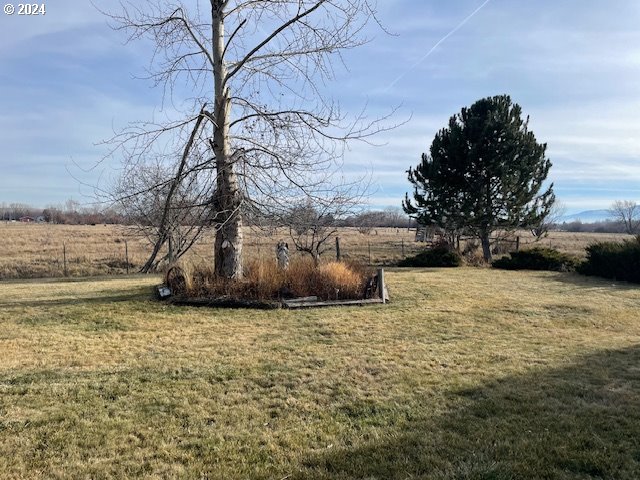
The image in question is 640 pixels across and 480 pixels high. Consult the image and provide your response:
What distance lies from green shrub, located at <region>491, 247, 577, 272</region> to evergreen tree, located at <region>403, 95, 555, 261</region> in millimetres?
2020

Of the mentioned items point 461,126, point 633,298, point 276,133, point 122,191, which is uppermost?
point 461,126

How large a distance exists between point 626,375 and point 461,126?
1835 centimetres

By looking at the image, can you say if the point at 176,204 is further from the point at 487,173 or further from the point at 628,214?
the point at 628,214

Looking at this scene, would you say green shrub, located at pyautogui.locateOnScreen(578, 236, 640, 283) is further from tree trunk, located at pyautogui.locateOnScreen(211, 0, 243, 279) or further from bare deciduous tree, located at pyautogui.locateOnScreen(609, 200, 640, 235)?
bare deciduous tree, located at pyautogui.locateOnScreen(609, 200, 640, 235)

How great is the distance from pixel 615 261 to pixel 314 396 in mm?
15336

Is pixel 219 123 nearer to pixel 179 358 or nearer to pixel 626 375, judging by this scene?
pixel 179 358

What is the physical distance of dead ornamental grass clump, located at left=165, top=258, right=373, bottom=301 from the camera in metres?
9.99

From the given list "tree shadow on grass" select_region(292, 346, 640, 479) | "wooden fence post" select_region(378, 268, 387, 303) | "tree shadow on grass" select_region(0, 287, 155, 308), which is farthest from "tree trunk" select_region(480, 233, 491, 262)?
"tree shadow on grass" select_region(292, 346, 640, 479)

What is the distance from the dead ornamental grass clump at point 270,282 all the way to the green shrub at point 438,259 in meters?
10.3

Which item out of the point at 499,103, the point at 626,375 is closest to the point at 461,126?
the point at 499,103

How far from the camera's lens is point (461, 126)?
22.0 meters

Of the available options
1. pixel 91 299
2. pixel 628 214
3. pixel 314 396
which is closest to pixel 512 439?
pixel 314 396

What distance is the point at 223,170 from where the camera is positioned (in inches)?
388

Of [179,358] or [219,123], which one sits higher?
[219,123]
